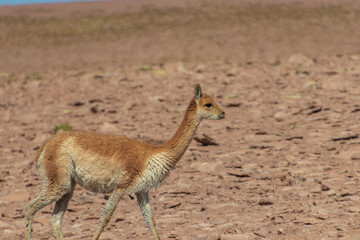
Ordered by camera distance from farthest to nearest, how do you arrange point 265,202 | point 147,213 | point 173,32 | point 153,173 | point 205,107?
1. point 173,32
2. point 265,202
3. point 205,107
4. point 147,213
5. point 153,173

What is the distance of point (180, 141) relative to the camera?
9.41 meters

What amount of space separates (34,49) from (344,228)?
38.7 m

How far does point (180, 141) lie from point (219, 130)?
8203mm

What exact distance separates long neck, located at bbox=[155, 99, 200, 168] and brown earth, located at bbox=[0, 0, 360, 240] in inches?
54.5

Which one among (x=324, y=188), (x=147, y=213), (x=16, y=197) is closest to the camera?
(x=147, y=213)

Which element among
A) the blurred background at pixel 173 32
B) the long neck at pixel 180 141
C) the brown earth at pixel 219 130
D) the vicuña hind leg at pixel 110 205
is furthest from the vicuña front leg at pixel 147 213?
the blurred background at pixel 173 32

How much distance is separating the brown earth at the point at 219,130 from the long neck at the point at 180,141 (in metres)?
1.38

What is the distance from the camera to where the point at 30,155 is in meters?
16.6

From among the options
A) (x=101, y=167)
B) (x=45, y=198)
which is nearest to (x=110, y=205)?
(x=101, y=167)

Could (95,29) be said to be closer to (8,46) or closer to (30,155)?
(8,46)

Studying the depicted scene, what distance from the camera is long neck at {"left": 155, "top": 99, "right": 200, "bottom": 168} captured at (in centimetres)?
933

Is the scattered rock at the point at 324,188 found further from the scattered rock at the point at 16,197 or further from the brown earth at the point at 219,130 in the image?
the scattered rock at the point at 16,197

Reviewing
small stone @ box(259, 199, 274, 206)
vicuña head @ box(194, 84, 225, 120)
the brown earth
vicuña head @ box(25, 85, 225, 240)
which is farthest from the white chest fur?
small stone @ box(259, 199, 274, 206)

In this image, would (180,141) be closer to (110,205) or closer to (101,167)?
(101,167)
